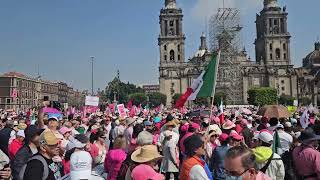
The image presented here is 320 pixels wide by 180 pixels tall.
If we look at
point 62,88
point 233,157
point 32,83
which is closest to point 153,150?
point 233,157

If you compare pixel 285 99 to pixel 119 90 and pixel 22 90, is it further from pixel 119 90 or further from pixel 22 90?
pixel 22 90

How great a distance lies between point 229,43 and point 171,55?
1025 inches

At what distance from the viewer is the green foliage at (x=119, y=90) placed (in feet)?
400

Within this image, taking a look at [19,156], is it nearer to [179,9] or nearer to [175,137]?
[175,137]

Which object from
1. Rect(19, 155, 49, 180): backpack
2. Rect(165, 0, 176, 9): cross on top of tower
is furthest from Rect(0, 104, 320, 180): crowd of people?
Rect(165, 0, 176, 9): cross on top of tower

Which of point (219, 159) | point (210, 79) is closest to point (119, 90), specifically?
point (210, 79)

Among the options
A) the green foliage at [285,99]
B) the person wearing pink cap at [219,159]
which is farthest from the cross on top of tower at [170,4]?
the person wearing pink cap at [219,159]

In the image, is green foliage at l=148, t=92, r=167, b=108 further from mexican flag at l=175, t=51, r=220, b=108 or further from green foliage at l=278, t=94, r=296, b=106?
mexican flag at l=175, t=51, r=220, b=108

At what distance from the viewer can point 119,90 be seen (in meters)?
126

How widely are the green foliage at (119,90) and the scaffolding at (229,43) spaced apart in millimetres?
37738

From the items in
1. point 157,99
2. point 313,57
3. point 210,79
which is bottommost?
point 210,79

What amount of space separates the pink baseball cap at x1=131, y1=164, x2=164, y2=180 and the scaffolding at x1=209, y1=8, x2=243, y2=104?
69.2 m

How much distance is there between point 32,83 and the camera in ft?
477

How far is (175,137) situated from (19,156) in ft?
14.0
